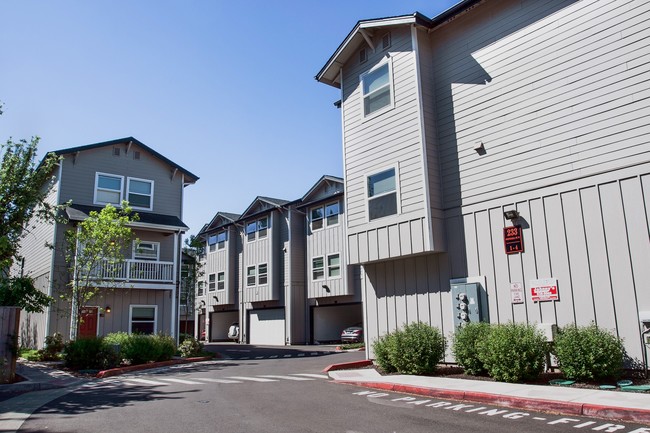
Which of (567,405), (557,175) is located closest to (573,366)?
(567,405)

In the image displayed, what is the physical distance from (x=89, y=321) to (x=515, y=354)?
18721 millimetres

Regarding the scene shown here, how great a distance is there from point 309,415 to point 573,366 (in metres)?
4.92

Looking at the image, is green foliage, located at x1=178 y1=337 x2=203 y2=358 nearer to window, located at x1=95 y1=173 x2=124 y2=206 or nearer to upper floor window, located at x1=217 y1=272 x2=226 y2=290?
window, located at x1=95 y1=173 x2=124 y2=206

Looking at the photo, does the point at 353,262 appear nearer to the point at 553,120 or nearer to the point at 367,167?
the point at 367,167

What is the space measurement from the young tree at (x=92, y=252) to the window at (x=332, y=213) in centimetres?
1237

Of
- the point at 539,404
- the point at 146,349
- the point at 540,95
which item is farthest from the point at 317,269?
the point at 539,404

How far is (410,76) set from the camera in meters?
13.8

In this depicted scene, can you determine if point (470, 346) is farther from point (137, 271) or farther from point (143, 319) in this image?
point (143, 319)

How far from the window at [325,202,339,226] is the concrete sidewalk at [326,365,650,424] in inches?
758

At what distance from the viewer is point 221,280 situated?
38625 millimetres

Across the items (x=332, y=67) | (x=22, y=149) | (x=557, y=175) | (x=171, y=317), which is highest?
(x=332, y=67)

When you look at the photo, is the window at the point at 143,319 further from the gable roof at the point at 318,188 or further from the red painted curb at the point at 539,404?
the red painted curb at the point at 539,404

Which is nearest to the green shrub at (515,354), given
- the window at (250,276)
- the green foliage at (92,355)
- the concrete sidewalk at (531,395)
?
the concrete sidewalk at (531,395)

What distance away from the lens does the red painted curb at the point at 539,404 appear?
679 cm
